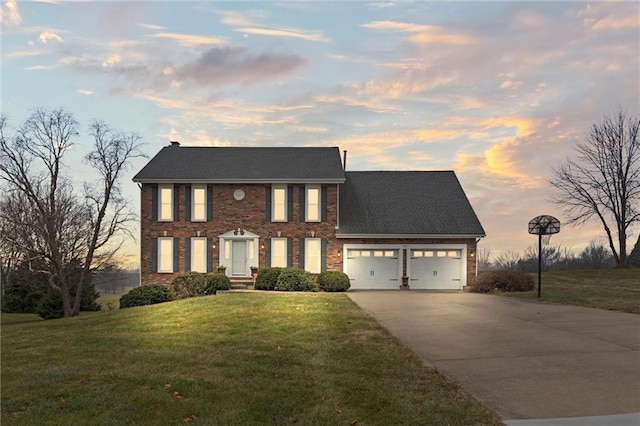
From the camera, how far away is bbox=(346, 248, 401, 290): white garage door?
27.4 meters

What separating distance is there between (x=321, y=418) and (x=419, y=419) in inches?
45.6

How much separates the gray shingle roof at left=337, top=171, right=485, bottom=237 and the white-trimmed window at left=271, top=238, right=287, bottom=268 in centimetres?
314

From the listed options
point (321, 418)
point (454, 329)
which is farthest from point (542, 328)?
point (321, 418)

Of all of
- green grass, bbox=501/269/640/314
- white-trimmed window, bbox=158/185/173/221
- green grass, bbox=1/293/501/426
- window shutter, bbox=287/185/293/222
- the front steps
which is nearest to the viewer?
green grass, bbox=1/293/501/426

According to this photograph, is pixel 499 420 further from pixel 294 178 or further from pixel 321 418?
pixel 294 178

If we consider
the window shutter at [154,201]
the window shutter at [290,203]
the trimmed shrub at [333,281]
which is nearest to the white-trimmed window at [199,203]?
the window shutter at [154,201]

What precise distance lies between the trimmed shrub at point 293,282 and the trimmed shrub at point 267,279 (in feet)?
1.05

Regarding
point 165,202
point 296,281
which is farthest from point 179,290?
point 165,202

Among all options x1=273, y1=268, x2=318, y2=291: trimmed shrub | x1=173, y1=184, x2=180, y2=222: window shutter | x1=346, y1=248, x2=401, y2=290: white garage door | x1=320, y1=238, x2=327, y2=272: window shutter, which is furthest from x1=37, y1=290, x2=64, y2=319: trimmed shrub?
x1=346, y1=248, x2=401, y2=290: white garage door

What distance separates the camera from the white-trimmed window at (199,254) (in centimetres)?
2716

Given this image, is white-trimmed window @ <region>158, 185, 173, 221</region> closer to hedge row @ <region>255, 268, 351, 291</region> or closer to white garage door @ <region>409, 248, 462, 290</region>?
hedge row @ <region>255, 268, 351, 291</region>

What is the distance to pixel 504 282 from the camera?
24.4 m

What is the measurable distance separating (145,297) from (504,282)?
55.2 feet

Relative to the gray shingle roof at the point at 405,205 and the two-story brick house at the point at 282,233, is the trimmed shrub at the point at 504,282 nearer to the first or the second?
the two-story brick house at the point at 282,233
